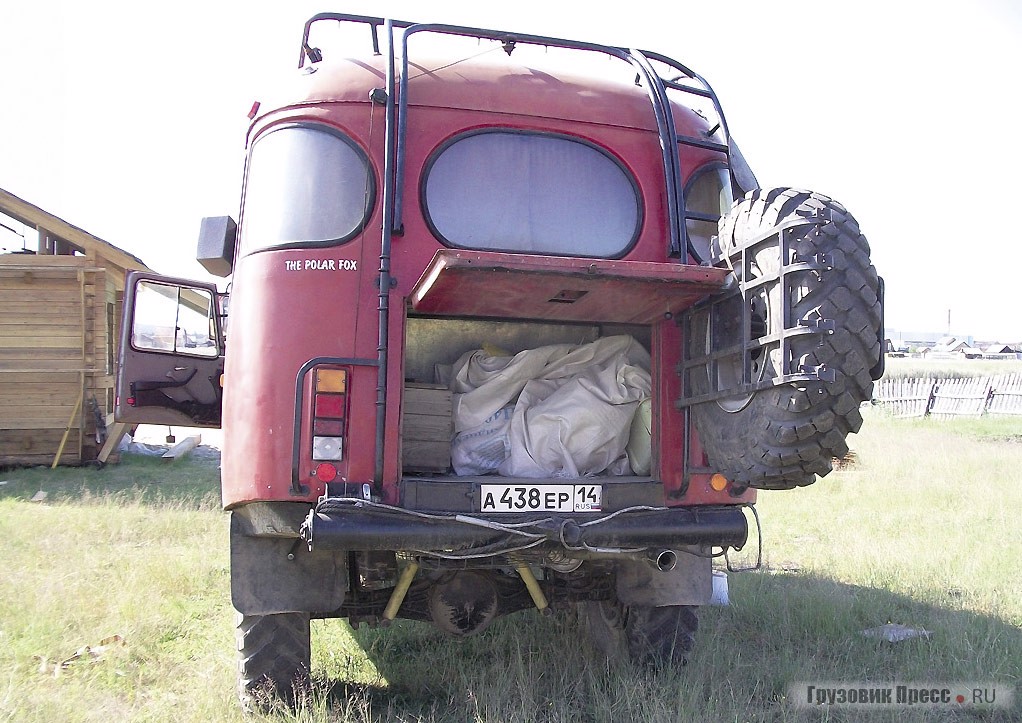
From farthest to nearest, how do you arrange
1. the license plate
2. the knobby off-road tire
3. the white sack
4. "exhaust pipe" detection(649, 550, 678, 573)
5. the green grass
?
the green grass
the knobby off-road tire
the white sack
"exhaust pipe" detection(649, 550, 678, 573)
the license plate

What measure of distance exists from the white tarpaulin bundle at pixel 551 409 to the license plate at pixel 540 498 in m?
0.23

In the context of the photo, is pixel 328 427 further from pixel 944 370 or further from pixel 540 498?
pixel 944 370

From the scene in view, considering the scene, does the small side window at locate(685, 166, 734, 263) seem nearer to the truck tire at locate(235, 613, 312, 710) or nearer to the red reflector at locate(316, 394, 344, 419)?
the red reflector at locate(316, 394, 344, 419)

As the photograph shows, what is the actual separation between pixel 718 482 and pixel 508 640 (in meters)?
1.93

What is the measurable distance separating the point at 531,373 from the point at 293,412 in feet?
4.17

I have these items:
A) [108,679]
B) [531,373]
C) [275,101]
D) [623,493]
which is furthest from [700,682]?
[275,101]

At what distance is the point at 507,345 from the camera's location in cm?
473

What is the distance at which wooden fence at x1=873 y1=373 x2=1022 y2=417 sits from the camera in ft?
84.3

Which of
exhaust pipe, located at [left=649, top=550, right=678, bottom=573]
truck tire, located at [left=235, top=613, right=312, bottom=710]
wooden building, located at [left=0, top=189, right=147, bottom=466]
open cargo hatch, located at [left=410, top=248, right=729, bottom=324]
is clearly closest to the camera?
open cargo hatch, located at [left=410, top=248, right=729, bottom=324]

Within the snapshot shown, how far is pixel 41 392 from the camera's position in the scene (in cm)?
1307

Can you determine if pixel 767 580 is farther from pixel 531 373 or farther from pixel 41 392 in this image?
pixel 41 392

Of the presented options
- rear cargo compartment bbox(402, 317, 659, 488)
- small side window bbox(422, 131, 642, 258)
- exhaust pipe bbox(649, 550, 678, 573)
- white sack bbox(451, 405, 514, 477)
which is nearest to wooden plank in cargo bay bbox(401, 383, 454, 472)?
rear cargo compartment bbox(402, 317, 659, 488)

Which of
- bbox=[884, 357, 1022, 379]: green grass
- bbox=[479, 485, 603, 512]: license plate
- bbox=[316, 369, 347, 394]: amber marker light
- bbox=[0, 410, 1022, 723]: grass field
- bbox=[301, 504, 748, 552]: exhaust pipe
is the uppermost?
bbox=[884, 357, 1022, 379]: green grass

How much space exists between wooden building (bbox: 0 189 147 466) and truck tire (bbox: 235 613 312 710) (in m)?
10.4
